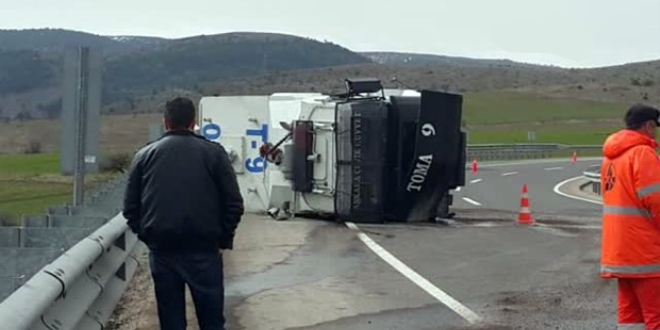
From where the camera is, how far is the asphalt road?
10.2 metres

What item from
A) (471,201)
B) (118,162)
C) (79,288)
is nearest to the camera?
(79,288)

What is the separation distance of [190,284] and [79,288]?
1112mm

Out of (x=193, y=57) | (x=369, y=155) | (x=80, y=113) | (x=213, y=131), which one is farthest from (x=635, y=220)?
(x=193, y=57)

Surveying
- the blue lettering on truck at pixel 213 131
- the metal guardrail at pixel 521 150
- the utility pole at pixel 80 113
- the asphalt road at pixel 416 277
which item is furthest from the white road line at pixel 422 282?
the metal guardrail at pixel 521 150

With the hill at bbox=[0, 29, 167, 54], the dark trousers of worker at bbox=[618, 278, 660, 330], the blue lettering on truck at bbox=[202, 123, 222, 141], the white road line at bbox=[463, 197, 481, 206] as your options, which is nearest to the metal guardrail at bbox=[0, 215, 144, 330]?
the dark trousers of worker at bbox=[618, 278, 660, 330]

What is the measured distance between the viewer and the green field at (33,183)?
29281 millimetres

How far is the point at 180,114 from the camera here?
719cm

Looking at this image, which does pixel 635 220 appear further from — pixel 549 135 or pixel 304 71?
pixel 304 71

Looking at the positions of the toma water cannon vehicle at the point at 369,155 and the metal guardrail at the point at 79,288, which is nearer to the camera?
the metal guardrail at the point at 79,288

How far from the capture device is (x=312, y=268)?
541 inches

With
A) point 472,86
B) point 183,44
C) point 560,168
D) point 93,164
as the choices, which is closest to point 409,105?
point 93,164

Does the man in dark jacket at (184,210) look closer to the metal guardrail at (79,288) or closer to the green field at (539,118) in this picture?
the metal guardrail at (79,288)

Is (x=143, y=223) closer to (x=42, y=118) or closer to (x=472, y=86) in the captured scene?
(x=42, y=118)

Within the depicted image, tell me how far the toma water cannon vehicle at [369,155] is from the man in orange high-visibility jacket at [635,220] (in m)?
11.5
